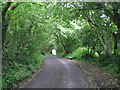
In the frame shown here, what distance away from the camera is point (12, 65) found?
19.9 m

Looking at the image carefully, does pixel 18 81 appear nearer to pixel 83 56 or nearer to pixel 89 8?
pixel 89 8

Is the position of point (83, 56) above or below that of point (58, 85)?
below

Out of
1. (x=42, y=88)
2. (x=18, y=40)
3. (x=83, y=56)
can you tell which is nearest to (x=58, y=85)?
(x=42, y=88)

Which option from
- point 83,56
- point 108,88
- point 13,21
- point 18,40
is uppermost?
point 13,21

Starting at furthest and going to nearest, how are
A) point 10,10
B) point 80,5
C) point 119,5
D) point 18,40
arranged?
1. point 18,40
2. point 80,5
3. point 10,10
4. point 119,5

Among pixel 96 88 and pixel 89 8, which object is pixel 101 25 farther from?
→ pixel 96 88

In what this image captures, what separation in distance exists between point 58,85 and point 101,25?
27.2 feet

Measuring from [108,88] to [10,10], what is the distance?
675cm

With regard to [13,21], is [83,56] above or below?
below

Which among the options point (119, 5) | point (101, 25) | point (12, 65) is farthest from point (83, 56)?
point (119, 5)

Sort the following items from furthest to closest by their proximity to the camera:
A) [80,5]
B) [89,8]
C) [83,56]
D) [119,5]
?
[83,56]
[80,5]
[89,8]
[119,5]

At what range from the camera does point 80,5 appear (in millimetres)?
18297

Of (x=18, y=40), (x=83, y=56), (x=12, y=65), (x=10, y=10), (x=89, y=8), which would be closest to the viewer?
(x=10, y=10)

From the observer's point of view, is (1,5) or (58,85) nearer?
(1,5)
